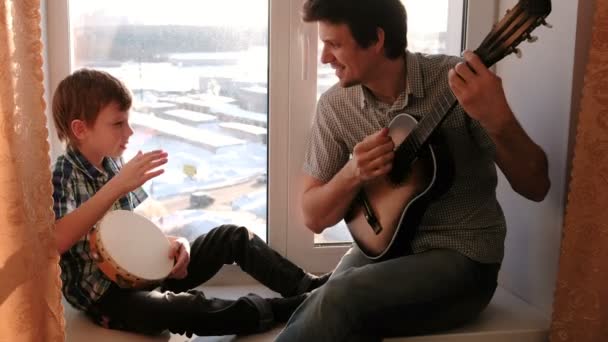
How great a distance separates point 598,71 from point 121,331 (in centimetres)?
112

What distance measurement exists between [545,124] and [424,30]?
19.3 inches

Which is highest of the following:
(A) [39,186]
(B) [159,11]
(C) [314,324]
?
(B) [159,11]

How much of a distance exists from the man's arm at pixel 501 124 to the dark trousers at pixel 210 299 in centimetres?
61

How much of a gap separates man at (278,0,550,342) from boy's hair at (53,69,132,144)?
0.47 m

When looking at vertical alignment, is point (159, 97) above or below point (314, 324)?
above

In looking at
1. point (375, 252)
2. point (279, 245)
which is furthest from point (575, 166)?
point (279, 245)

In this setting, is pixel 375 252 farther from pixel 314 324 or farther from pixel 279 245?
pixel 279 245

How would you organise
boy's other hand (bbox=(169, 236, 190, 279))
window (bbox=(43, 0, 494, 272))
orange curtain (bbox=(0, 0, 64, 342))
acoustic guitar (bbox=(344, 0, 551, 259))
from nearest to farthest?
orange curtain (bbox=(0, 0, 64, 342)), acoustic guitar (bbox=(344, 0, 551, 259)), boy's other hand (bbox=(169, 236, 190, 279)), window (bbox=(43, 0, 494, 272))

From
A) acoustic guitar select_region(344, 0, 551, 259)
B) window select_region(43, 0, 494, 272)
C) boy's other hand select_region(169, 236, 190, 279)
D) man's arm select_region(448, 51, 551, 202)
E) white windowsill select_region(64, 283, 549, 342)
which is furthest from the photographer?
window select_region(43, 0, 494, 272)

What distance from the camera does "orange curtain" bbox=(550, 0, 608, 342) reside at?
1286 millimetres

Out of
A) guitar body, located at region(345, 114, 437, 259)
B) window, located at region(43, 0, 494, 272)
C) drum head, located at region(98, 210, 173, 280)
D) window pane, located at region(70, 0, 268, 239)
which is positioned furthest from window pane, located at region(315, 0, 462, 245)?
drum head, located at region(98, 210, 173, 280)

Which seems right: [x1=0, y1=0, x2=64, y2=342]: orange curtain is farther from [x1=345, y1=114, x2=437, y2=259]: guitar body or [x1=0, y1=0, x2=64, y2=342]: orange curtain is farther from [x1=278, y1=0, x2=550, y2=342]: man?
[x1=345, y1=114, x2=437, y2=259]: guitar body

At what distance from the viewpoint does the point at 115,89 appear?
1.55 meters

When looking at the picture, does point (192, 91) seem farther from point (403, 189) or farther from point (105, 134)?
point (403, 189)
